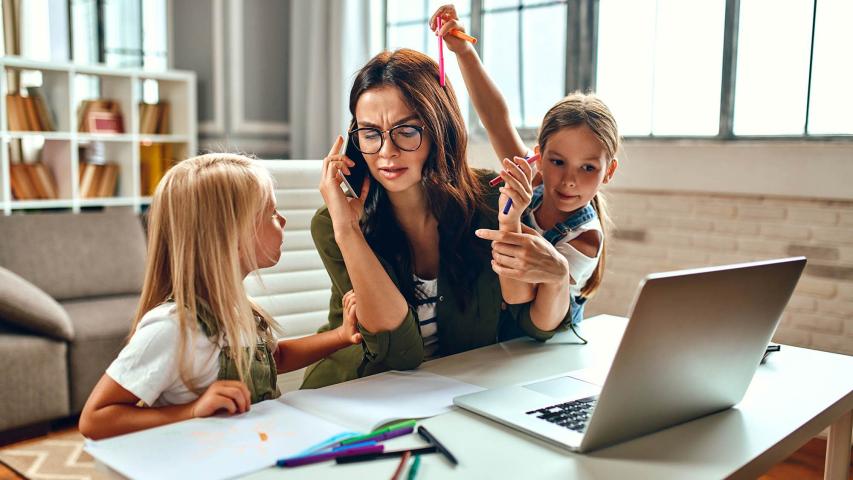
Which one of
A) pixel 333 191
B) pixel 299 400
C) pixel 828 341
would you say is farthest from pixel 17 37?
→ pixel 828 341

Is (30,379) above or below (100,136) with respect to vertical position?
below

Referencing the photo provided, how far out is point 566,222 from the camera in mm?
1554

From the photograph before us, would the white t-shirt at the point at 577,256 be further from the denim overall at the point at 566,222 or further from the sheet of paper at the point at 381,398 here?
the sheet of paper at the point at 381,398

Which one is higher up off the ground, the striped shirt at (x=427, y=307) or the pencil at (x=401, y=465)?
the striped shirt at (x=427, y=307)

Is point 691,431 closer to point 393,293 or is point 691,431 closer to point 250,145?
point 393,293

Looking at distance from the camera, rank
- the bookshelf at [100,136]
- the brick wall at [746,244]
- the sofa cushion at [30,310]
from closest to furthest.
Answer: the brick wall at [746,244], the sofa cushion at [30,310], the bookshelf at [100,136]

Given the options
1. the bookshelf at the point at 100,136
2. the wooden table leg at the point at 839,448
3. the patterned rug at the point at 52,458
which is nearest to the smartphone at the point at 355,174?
the wooden table leg at the point at 839,448

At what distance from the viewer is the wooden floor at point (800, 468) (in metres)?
2.31

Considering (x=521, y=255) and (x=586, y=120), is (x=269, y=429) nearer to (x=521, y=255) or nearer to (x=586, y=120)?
(x=521, y=255)

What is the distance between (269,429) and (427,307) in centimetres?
55

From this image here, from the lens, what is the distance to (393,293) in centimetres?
132

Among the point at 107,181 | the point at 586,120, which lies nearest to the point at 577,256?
the point at 586,120

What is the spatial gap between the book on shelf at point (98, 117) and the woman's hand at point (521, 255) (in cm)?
323

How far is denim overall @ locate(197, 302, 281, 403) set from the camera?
3.66ft
